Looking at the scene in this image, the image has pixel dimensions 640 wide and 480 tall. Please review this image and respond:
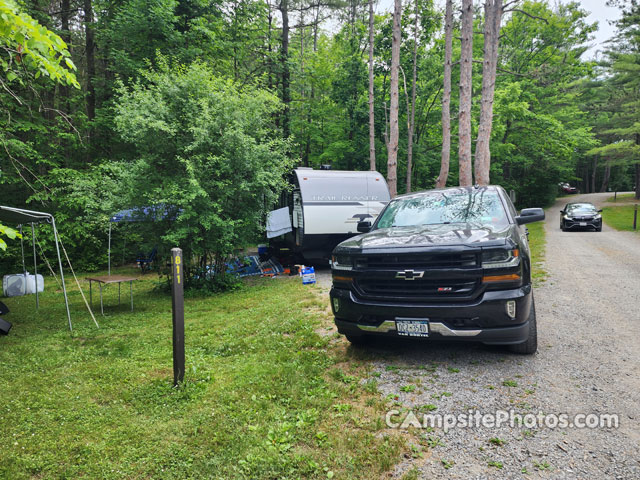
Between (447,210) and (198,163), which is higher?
(198,163)

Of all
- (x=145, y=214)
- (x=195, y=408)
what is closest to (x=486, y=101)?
(x=145, y=214)

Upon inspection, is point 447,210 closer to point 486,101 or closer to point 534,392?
point 534,392

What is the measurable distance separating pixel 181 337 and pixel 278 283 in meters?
6.38

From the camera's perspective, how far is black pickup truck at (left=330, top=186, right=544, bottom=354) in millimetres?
3408

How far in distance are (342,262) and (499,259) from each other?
1.56 m

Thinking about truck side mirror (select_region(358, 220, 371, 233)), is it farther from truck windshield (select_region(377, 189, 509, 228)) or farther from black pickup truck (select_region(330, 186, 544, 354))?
black pickup truck (select_region(330, 186, 544, 354))

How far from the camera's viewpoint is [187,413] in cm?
329

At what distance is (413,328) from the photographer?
3580 millimetres

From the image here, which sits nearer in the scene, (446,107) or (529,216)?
(529,216)

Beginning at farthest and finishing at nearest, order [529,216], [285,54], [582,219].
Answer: [285,54]
[582,219]
[529,216]

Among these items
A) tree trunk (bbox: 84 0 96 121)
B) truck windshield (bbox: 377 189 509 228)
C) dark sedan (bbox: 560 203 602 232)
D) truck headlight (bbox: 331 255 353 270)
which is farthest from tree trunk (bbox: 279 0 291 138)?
truck headlight (bbox: 331 255 353 270)

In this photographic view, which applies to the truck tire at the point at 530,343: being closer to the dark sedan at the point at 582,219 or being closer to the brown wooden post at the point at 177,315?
the brown wooden post at the point at 177,315

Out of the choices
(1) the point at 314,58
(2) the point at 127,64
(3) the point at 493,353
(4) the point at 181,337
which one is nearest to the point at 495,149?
(1) the point at 314,58

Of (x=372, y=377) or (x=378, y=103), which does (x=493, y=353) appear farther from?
(x=378, y=103)
